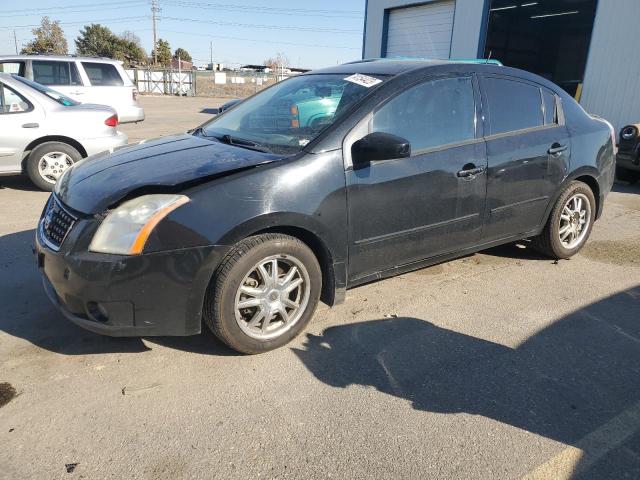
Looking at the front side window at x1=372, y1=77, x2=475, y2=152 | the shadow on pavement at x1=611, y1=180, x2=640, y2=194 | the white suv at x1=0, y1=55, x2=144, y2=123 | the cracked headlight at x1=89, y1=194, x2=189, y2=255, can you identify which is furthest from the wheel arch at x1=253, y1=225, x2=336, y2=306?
the white suv at x1=0, y1=55, x2=144, y2=123

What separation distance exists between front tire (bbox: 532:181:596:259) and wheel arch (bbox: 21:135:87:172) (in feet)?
18.9

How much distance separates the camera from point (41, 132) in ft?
21.5

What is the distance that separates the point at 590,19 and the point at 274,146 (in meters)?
12.1

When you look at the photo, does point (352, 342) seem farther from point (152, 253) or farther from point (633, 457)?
point (633, 457)

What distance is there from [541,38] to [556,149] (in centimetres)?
1327

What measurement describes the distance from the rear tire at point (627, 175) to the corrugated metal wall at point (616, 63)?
11.8 feet

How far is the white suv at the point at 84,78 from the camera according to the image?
34.7ft

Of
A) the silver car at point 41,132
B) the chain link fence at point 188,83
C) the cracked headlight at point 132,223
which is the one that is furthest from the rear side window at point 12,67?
the chain link fence at point 188,83

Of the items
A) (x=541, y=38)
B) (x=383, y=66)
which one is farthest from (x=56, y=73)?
(x=541, y=38)

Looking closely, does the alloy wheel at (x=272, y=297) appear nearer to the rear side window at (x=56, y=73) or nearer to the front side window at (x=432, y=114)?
the front side window at (x=432, y=114)

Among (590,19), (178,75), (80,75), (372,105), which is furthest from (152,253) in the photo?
(178,75)

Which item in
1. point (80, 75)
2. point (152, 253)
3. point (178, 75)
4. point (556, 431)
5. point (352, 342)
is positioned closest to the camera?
point (556, 431)

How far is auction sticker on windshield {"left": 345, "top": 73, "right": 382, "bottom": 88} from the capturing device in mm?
3369

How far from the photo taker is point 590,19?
1207 centimetres
